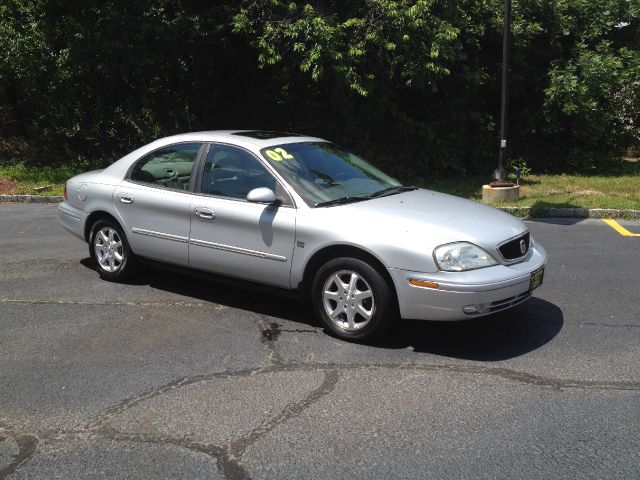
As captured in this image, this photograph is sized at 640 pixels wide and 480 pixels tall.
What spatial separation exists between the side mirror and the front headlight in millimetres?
→ 1379

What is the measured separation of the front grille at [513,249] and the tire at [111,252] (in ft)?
11.4

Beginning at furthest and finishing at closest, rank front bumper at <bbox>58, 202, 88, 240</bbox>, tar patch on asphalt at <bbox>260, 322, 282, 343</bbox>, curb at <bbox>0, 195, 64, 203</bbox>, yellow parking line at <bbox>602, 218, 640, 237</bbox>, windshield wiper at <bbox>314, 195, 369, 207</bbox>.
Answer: curb at <bbox>0, 195, 64, 203</bbox>, yellow parking line at <bbox>602, 218, 640, 237</bbox>, front bumper at <bbox>58, 202, 88, 240</bbox>, windshield wiper at <bbox>314, 195, 369, 207</bbox>, tar patch on asphalt at <bbox>260, 322, 282, 343</bbox>

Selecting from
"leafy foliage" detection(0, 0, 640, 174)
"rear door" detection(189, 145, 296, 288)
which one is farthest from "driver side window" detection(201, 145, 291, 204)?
"leafy foliage" detection(0, 0, 640, 174)

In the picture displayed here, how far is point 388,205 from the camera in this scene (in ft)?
17.5

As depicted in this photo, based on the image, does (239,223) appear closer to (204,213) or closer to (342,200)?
(204,213)

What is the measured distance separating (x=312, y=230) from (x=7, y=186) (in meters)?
10.7

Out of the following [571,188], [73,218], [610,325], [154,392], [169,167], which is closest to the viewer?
[154,392]

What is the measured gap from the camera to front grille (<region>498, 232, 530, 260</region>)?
4991 mm

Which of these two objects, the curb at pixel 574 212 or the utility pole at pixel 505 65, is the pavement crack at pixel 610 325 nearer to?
the curb at pixel 574 212

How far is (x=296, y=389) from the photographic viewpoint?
14.1 ft

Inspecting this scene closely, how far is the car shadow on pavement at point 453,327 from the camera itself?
16.4 ft

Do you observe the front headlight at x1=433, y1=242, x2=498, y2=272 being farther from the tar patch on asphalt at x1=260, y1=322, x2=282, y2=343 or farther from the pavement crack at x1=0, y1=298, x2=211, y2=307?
the pavement crack at x1=0, y1=298, x2=211, y2=307

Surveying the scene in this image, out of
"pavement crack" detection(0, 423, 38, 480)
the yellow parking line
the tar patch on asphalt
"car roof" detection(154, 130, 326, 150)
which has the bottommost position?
the yellow parking line

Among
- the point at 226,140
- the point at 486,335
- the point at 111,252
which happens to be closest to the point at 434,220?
the point at 486,335
